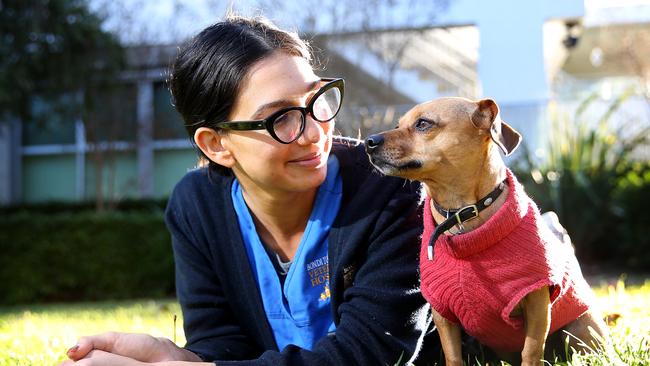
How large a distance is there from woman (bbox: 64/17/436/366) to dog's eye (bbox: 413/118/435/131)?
0.21 metres

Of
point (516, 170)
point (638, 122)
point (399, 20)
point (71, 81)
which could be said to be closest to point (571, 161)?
point (516, 170)

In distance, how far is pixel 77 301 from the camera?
896 centimetres

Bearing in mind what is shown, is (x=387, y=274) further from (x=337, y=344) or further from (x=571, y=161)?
(x=571, y=161)

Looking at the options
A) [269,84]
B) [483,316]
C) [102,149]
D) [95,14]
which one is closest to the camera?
[483,316]

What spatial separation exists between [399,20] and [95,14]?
427 centimetres

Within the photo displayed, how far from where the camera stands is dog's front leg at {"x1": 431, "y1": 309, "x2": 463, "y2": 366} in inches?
95.7

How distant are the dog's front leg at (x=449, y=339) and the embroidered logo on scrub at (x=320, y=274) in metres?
0.42

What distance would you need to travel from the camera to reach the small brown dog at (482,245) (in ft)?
7.47

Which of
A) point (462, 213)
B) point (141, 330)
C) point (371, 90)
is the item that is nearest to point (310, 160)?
point (462, 213)

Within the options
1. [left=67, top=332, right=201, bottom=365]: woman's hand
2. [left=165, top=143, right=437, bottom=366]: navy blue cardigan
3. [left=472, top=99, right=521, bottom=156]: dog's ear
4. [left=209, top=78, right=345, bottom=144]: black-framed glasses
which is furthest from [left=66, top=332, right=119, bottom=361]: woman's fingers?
[left=472, top=99, right=521, bottom=156]: dog's ear

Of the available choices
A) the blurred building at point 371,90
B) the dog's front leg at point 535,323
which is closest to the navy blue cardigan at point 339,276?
the dog's front leg at point 535,323

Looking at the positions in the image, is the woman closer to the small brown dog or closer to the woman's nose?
the woman's nose

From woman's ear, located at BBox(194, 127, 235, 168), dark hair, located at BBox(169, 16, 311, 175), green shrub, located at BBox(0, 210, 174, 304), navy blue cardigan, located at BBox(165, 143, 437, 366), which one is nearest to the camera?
navy blue cardigan, located at BBox(165, 143, 437, 366)

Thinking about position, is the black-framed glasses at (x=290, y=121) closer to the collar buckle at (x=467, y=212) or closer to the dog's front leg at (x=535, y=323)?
the collar buckle at (x=467, y=212)
